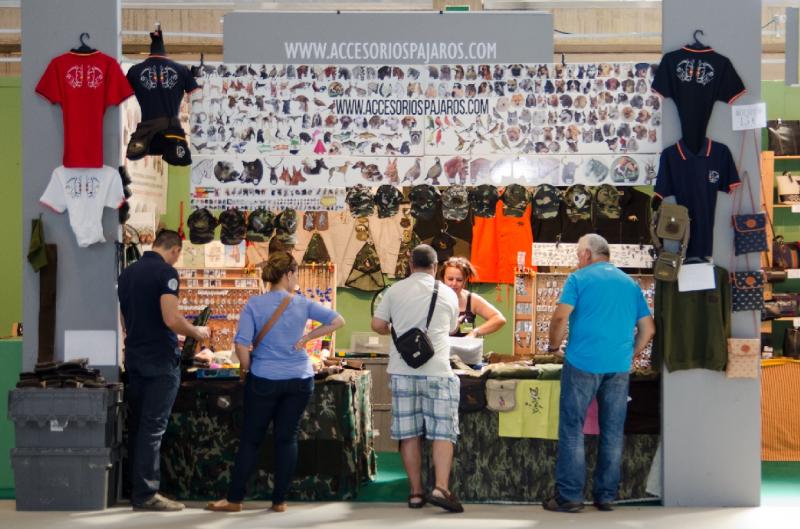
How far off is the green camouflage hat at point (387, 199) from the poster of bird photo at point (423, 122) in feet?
0.74

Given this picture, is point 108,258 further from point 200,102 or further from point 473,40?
point 473,40

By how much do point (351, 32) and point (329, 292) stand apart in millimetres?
3430

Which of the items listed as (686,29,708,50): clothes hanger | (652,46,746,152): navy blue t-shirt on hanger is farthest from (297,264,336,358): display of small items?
(686,29,708,50): clothes hanger

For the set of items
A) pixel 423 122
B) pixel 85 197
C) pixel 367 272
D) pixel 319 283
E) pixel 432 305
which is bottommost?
pixel 432 305

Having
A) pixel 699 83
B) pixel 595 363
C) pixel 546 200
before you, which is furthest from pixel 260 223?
pixel 699 83

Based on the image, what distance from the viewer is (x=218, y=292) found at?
1038cm

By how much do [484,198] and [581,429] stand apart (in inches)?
69.9

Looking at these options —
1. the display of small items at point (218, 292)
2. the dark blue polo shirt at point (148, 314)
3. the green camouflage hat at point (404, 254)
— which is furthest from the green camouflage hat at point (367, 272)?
the dark blue polo shirt at point (148, 314)

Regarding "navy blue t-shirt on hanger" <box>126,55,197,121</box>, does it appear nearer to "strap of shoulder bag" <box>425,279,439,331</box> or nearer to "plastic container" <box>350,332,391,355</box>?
"strap of shoulder bag" <box>425,279,439,331</box>

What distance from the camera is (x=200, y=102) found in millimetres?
7684

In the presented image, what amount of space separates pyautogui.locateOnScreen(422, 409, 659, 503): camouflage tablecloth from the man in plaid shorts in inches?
12.1

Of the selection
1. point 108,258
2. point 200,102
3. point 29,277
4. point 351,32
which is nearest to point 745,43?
point 351,32

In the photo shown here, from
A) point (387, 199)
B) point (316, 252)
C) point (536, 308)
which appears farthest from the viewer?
point (316, 252)

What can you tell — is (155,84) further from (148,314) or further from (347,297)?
(347,297)
